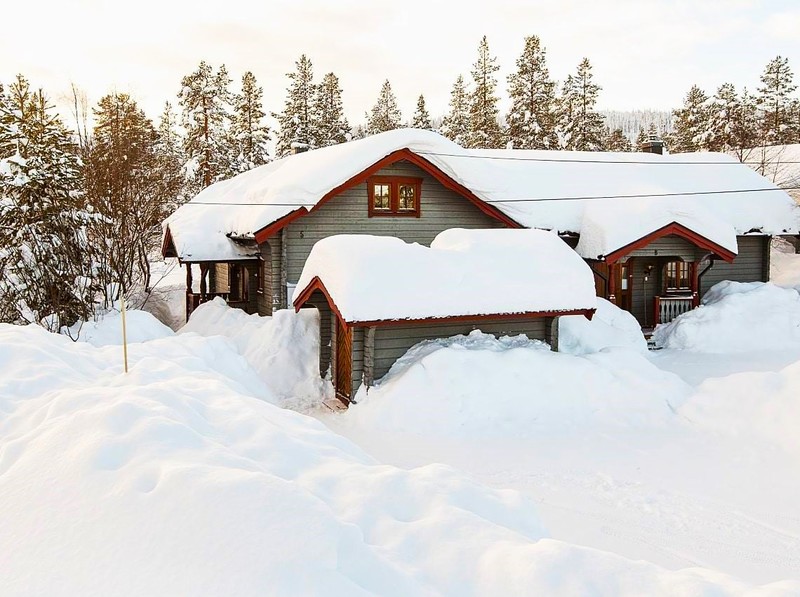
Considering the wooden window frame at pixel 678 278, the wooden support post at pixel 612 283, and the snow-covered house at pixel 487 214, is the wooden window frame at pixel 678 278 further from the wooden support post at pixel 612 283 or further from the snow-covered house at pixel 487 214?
the wooden support post at pixel 612 283

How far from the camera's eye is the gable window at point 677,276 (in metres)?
22.3

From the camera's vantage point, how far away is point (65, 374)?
779cm

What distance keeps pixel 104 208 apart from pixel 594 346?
17835 millimetres

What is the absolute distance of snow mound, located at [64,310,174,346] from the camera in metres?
15.5

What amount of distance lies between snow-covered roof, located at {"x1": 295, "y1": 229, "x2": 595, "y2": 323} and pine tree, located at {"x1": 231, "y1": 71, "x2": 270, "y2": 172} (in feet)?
93.9

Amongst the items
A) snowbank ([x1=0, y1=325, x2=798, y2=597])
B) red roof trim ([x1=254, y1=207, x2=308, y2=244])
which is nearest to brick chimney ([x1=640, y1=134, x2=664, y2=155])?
red roof trim ([x1=254, y1=207, x2=308, y2=244])

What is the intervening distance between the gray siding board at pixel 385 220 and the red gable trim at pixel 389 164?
0.33 metres

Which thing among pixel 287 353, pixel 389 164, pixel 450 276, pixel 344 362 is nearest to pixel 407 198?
pixel 389 164

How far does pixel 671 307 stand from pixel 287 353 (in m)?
12.9

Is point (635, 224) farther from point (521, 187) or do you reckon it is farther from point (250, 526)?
point (250, 526)

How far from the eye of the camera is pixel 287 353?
15.5m

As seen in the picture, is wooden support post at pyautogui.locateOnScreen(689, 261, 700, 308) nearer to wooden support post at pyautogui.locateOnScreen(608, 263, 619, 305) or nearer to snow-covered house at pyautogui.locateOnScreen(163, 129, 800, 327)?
snow-covered house at pyautogui.locateOnScreen(163, 129, 800, 327)

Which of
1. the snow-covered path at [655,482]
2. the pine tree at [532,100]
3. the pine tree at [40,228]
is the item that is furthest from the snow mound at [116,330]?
the pine tree at [532,100]

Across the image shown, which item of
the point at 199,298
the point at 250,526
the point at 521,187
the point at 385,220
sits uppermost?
the point at 521,187
